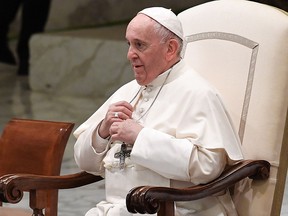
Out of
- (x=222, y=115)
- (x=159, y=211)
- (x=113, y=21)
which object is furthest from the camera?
(x=113, y=21)

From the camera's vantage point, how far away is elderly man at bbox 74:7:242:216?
3.14 m

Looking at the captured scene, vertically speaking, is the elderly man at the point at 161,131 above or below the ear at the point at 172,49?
below

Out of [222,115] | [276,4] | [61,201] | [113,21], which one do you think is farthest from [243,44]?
[113,21]

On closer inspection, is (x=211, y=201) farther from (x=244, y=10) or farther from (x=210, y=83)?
(x=244, y=10)

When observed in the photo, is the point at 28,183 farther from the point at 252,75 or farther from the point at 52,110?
the point at 52,110

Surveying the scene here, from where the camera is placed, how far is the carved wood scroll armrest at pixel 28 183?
10.5 ft

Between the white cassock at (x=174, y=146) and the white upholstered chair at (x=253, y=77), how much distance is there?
5.5 inches

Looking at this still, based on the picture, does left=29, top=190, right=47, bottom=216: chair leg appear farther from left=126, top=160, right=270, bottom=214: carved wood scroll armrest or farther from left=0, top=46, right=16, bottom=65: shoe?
left=0, top=46, right=16, bottom=65: shoe

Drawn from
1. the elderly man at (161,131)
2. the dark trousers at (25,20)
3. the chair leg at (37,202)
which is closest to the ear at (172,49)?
the elderly man at (161,131)

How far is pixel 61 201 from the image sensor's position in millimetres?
5242

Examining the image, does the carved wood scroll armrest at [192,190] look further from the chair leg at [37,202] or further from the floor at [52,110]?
the floor at [52,110]

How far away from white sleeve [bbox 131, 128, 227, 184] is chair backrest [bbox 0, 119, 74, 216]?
1.62ft

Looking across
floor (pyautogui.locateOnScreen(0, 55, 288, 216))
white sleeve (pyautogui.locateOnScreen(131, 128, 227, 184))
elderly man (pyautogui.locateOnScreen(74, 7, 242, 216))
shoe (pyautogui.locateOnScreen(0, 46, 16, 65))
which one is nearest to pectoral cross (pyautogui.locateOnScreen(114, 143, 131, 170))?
elderly man (pyautogui.locateOnScreen(74, 7, 242, 216))

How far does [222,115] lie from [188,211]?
360 mm
